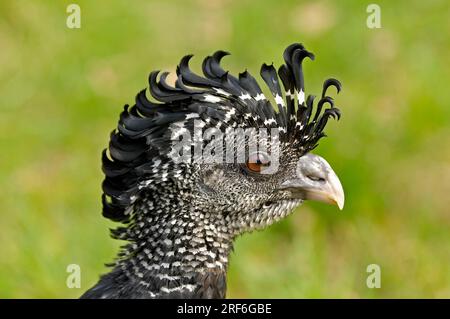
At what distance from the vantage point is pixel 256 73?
8.60 meters

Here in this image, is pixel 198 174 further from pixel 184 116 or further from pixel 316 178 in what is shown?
pixel 316 178

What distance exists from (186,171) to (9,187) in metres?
3.65

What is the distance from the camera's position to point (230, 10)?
970 centimetres

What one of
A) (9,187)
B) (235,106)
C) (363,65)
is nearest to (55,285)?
(9,187)

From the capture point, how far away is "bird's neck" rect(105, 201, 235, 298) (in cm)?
448

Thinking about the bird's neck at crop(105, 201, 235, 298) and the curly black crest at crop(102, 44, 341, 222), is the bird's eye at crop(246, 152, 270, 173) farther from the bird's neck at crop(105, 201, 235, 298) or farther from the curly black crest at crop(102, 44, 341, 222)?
the bird's neck at crop(105, 201, 235, 298)

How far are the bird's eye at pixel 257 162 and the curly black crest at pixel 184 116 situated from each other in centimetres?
15

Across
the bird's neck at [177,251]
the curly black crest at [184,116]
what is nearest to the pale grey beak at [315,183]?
the curly black crest at [184,116]

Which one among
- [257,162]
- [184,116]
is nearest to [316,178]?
[257,162]

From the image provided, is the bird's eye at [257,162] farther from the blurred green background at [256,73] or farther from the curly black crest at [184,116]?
the blurred green background at [256,73]

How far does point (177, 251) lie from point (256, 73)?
4.34 m

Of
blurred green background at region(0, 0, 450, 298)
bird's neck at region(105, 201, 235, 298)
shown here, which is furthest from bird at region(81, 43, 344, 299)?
blurred green background at region(0, 0, 450, 298)

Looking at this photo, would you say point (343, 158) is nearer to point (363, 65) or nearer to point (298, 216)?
point (298, 216)
